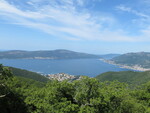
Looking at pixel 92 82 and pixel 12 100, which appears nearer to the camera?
pixel 92 82

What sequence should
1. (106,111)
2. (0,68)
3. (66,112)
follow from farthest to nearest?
(0,68) → (106,111) → (66,112)

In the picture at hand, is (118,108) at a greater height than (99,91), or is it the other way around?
(99,91)

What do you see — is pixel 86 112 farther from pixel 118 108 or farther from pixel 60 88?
pixel 118 108

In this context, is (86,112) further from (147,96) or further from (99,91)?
(147,96)

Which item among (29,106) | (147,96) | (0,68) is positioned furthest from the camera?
(147,96)

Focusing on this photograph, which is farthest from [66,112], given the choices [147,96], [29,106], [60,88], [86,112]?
[147,96]

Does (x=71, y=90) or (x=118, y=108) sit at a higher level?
(x=71, y=90)

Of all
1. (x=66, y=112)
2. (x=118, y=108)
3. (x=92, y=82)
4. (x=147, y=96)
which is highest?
(x=92, y=82)

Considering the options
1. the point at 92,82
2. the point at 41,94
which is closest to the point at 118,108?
the point at 92,82

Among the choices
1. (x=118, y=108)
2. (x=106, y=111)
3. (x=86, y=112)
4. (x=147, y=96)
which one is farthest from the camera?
(x=147, y=96)
